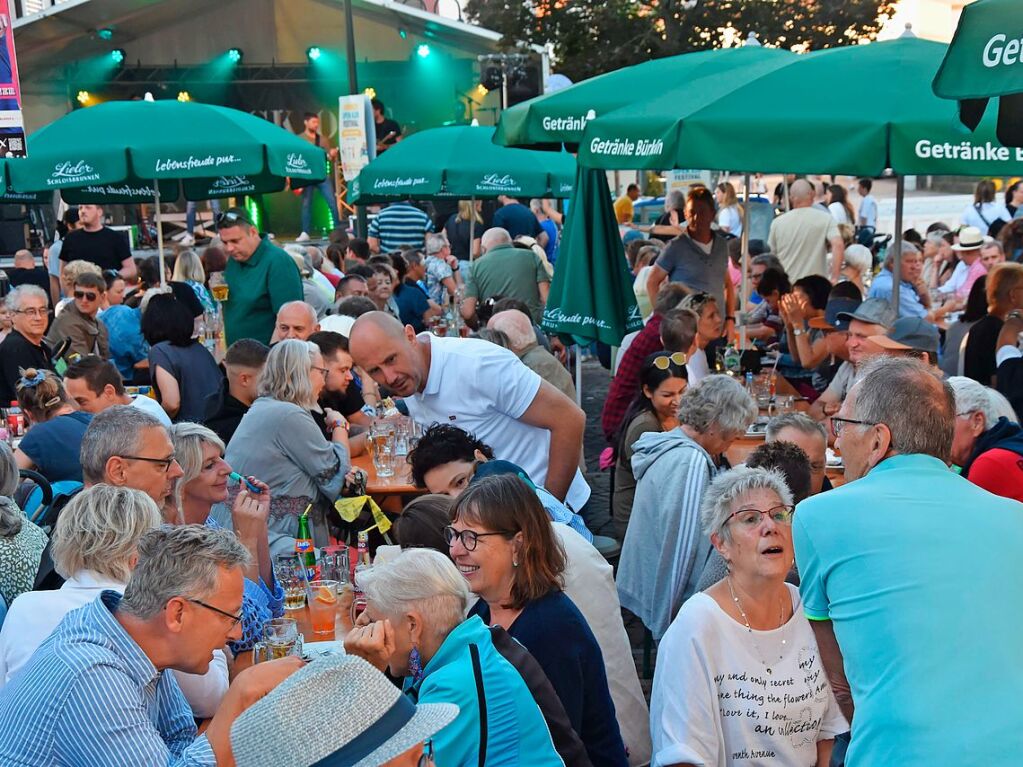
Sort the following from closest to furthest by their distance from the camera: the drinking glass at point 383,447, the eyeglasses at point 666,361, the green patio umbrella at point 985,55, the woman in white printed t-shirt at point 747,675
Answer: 1. the woman in white printed t-shirt at point 747,675
2. the green patio umbrella at point 985,55
3. the eyeglasses at point 666,361
4. the drinking glass at point 383,447

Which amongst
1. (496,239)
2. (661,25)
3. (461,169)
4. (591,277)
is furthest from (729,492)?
(661,25)

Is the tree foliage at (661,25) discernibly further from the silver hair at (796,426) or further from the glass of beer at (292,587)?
the glass of beer at (292,587)

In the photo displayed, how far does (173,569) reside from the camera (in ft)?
9.85

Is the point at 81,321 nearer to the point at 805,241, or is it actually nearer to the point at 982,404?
the point at 982,404

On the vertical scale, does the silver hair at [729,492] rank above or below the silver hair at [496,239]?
below

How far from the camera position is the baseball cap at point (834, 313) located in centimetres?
757

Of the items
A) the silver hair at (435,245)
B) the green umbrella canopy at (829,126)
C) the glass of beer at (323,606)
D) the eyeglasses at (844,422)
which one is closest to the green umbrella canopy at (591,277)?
the green umbrella canopy at (829,126)

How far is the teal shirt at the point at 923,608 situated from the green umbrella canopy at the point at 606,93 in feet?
20.7

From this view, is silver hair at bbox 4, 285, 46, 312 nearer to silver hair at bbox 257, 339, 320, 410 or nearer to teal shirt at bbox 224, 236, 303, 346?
teal shirt at bbox 224, 236, 303, 346

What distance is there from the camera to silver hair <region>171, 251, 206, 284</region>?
1129cm

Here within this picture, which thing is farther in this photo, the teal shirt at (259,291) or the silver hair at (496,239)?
the silver hair at (496,239)

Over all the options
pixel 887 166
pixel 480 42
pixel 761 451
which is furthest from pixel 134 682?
pixel 480 42

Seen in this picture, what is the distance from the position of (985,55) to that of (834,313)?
12.5 feet

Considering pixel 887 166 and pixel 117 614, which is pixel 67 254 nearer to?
pixel 887 166
